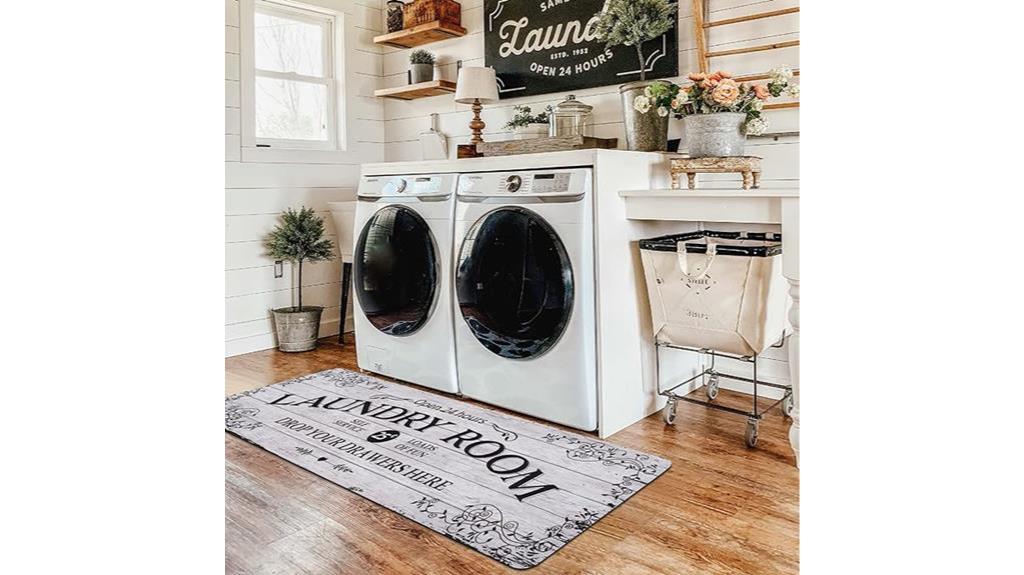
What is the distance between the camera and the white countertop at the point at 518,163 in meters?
2.44

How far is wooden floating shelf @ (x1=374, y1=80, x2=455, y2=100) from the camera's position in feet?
12.7

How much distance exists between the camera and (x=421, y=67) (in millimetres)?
3941

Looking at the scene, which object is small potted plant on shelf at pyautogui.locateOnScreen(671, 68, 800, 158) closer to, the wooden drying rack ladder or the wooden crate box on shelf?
the wooden drying rack ladder

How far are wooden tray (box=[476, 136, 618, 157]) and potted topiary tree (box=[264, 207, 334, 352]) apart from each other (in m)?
1.26

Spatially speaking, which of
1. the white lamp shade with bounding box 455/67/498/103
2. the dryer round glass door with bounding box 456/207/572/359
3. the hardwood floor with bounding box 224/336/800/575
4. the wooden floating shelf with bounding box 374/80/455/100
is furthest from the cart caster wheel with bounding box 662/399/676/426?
the wooden floating shelf with bounding box 374/80/455/100

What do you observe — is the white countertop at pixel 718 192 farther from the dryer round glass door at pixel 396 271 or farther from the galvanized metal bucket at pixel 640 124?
the dryer round glass door at pixel 396 271

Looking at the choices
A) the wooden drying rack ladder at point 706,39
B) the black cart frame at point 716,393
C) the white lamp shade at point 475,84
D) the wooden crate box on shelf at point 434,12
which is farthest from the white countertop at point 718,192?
the wooden crate box on shelf at point 434,12

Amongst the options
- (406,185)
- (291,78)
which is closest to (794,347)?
(406,185)

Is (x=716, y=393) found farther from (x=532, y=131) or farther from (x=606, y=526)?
(x=532, y=131)

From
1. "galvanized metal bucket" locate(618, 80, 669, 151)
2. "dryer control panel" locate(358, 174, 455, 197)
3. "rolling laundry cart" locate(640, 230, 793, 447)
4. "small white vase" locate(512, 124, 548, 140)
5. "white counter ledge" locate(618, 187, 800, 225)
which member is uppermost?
"small white vase" locate(512, 124, 548, 140)

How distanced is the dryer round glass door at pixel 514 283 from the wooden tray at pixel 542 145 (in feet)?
1.11
